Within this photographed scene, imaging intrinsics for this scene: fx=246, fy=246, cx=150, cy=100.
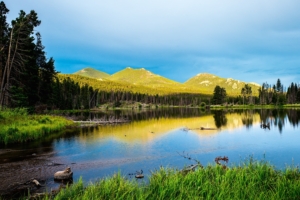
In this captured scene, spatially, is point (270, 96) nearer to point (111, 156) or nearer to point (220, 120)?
point (220, 120)

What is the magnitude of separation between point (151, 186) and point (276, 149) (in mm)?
20084

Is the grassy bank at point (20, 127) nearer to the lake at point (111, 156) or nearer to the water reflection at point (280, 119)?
the lake at point (111, 156)

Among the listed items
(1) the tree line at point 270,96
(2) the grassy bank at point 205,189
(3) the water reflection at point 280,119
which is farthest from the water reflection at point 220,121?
(1) the tree line at point 270,96

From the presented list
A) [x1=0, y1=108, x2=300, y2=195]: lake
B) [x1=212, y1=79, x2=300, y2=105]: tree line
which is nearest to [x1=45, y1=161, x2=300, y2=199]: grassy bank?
[x1=0, y1=108, x2=300, y2=195]: lake

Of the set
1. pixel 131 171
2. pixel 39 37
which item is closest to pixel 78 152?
pixel 131 171

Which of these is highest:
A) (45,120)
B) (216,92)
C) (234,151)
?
(216,92)

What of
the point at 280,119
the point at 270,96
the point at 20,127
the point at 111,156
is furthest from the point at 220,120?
the point at 270,96

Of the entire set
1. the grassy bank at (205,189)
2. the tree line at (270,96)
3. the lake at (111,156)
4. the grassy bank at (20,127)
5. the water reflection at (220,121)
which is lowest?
the lake at (111,156)

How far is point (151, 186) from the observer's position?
10.6 metres

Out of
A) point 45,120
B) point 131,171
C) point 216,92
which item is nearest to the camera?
point 131,171

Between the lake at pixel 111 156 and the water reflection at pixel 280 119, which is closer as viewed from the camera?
the lake at pixel 111 156

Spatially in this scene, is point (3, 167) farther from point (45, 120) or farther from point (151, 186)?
point (45, 120)

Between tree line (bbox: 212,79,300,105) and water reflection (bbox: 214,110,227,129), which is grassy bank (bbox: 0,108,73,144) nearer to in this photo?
water reflection (bbox: 214,110,227,129)

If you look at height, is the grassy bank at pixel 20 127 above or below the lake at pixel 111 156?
above
